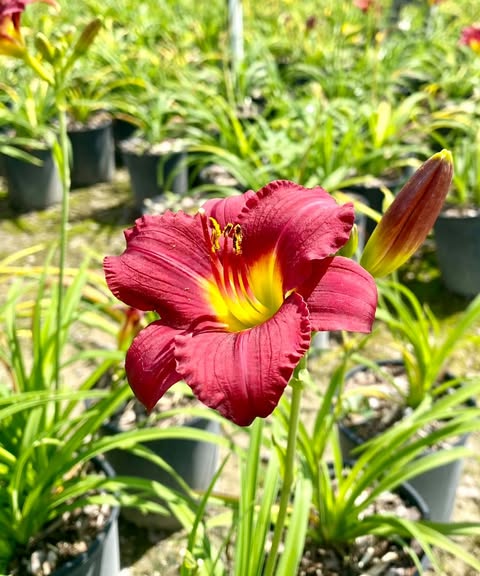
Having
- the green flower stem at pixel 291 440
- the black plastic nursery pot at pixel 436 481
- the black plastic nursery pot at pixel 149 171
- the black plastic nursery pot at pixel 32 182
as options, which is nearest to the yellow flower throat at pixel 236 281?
the green flower stem at pixel 291 440

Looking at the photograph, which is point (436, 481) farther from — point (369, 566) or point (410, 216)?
point (410, 216)

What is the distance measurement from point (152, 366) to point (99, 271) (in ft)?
7.95

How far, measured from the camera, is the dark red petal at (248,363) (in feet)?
2.31

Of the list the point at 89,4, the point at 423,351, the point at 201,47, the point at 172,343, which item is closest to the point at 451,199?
the point at 423,351

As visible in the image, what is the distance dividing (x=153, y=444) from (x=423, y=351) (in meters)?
0.87

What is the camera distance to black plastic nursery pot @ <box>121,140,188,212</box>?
381 cm

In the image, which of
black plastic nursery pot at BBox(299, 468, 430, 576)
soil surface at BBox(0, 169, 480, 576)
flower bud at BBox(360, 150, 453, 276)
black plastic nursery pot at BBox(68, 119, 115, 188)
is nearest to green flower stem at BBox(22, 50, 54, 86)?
soil surface at BBox(0, 169, 480, 576)

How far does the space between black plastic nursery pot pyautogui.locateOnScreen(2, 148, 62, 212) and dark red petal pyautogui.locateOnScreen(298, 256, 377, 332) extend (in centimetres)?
344

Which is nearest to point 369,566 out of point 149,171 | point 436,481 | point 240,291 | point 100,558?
point 436,481

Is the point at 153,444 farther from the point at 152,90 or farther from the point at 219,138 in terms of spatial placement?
the point at 152,90

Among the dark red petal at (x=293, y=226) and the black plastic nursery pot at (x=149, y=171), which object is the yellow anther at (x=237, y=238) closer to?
the dark red petal at (x=293, y=226)

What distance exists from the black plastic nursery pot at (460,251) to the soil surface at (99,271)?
0.08m

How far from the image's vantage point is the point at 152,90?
3998mm

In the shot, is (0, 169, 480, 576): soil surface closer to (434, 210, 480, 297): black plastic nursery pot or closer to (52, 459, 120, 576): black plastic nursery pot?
(434, 210, 480, 297): black plastic nursery pot
